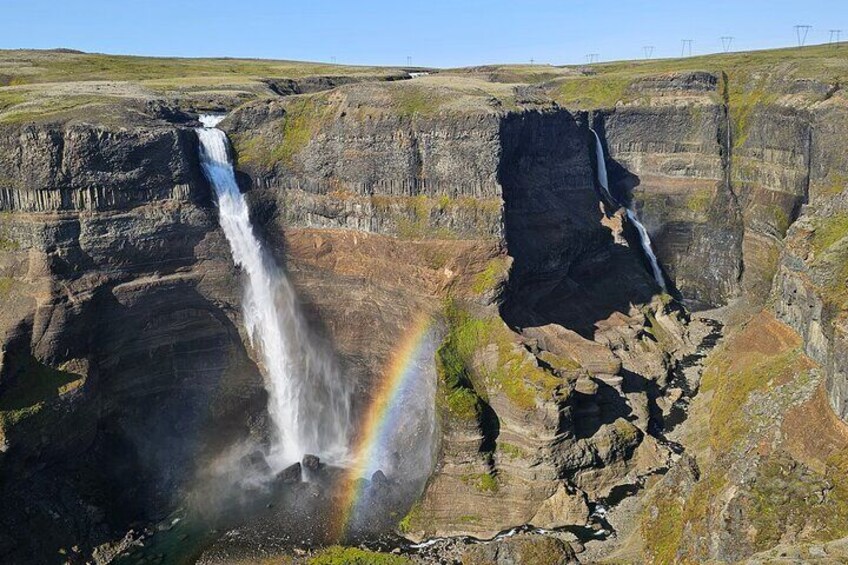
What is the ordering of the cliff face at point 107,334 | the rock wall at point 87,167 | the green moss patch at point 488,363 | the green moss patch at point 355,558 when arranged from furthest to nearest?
1. the rock wall at point 87,167
2. the green moss patch at point 488,363
3. the cliff face at point 107,334
4. the green moss patch at point 355,558

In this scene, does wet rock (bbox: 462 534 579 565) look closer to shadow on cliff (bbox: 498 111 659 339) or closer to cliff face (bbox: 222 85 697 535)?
cliff face (bbox: 222 85 697 535)

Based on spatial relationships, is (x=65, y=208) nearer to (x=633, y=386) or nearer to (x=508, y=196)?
(x=508, y=196)

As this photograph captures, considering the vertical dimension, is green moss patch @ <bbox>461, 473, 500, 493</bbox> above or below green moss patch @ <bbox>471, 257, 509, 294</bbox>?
below

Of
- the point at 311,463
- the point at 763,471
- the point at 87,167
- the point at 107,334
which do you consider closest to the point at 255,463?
the point at 311,463

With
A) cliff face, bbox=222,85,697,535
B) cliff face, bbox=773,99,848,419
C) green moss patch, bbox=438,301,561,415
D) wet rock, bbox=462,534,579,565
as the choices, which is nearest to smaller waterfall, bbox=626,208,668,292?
cliff face, bbox=222,85,697,535

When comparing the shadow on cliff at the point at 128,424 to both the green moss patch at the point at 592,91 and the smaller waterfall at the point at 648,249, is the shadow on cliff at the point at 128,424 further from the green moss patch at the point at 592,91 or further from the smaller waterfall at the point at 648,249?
the green moss patch at the point at 592,91

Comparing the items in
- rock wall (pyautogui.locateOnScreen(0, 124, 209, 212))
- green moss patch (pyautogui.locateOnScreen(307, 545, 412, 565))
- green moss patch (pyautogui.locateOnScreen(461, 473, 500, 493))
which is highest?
rock wall (pyautogui.locateOnScreen(0, 124, 209, 212))

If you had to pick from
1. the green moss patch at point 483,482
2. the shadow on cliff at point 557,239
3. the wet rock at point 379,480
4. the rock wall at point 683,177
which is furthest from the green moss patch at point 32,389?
the rock wall at point 683,177
